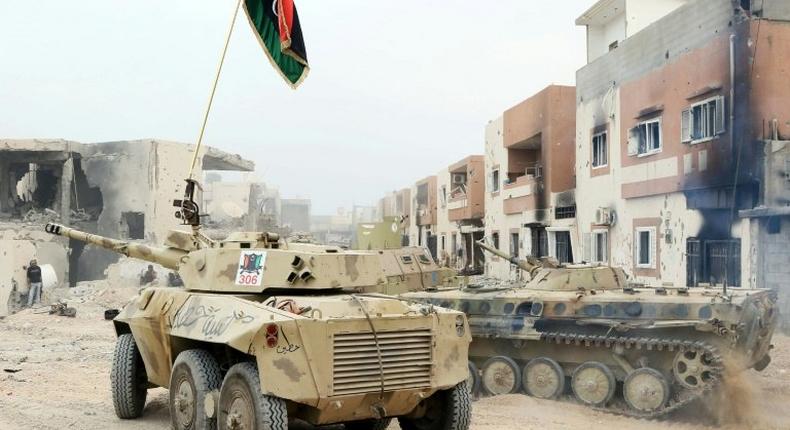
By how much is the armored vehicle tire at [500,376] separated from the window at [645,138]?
701 cm

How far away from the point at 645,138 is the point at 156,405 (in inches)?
445

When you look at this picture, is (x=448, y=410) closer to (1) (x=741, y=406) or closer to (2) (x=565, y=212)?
(1) (x=741, y=406)

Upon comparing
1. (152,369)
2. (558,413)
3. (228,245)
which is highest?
(228,245)

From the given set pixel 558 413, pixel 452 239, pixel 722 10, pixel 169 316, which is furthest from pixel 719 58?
pixel 452 239

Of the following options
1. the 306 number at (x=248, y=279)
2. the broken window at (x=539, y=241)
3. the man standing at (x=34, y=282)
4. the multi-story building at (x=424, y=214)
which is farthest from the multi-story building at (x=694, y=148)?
the multi-story building at (x=424, y=214)

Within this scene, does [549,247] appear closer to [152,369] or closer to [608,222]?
[608,222]

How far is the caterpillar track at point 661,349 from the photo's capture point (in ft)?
29.1

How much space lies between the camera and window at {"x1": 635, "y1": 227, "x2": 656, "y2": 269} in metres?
15.7

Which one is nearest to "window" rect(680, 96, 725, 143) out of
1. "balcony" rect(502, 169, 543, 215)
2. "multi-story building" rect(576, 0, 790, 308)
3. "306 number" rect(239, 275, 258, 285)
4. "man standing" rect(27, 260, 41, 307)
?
"multi-story building" rect(576, 0, 790, 308)

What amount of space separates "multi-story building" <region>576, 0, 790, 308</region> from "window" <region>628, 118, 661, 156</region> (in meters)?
0.02

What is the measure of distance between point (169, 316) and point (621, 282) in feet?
21.4

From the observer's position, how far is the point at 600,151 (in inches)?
728

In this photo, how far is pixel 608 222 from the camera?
17516mm

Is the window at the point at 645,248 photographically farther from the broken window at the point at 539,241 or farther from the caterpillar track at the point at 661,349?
the caterpillar track at the point at 661,349
